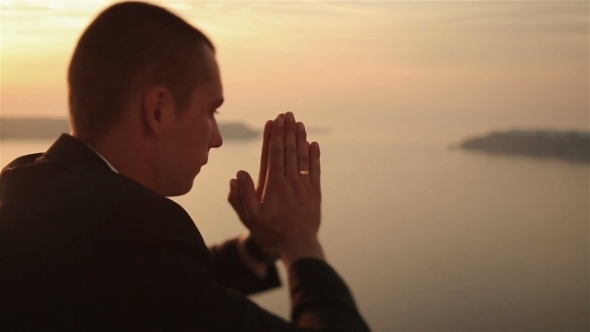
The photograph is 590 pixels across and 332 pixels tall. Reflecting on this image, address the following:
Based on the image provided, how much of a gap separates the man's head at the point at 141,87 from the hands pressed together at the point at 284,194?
10 cm

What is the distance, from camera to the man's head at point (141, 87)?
61cm

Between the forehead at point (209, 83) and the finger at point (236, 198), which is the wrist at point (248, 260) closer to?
the finger at point (236, 198)

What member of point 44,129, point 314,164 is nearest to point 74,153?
point 314,164

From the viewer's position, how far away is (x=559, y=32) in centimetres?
107

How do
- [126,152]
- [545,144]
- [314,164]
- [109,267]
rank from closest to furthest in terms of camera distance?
[109,267] → [126,152] → [314,164] → [545,144]

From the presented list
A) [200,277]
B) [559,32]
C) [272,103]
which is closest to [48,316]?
[200,277]

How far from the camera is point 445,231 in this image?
115 cm

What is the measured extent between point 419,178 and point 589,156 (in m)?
0.29

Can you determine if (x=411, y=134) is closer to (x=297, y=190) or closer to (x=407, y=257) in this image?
(x=407, y=257)

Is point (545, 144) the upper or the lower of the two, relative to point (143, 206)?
upper

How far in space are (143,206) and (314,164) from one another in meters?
0.24

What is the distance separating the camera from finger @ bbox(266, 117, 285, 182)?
705mm

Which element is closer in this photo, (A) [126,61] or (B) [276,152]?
(A) [126,61]

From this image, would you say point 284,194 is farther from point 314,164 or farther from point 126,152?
point 126,152
